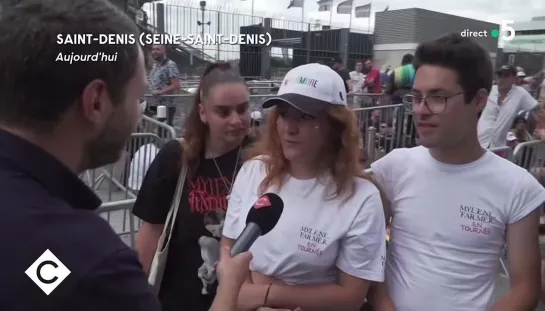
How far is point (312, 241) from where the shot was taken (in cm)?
174

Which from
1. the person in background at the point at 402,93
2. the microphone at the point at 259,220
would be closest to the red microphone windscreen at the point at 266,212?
the microphone at the point at 259,220

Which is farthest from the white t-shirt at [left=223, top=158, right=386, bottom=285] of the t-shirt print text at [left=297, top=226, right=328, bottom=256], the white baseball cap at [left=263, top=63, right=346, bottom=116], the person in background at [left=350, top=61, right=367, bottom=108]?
the person in background at [left=350, top=61, right=367, bottom=108]

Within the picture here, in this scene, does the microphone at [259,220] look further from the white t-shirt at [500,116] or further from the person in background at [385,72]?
the person in background at [385,72]

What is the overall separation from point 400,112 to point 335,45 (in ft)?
29.1

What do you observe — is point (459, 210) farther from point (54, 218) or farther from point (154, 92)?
point (154, 92)

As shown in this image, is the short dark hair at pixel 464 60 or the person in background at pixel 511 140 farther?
the person in background at pixel 511 140

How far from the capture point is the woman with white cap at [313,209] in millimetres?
1730

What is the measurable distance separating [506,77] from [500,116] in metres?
0.62

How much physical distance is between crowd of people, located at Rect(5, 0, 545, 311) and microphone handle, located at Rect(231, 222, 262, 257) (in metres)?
0.04

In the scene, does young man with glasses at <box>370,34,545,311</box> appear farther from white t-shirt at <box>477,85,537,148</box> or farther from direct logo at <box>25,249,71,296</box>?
white t-shirt at <box>477,85,537,148</box>

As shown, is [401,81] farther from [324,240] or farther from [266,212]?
[266,212]

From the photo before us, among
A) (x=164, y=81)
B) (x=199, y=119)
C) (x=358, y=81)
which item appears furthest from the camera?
(x=358, y=81)

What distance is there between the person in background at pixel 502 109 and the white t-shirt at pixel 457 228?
4.01 meters

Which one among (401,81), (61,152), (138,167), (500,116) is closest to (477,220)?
(61,152)
